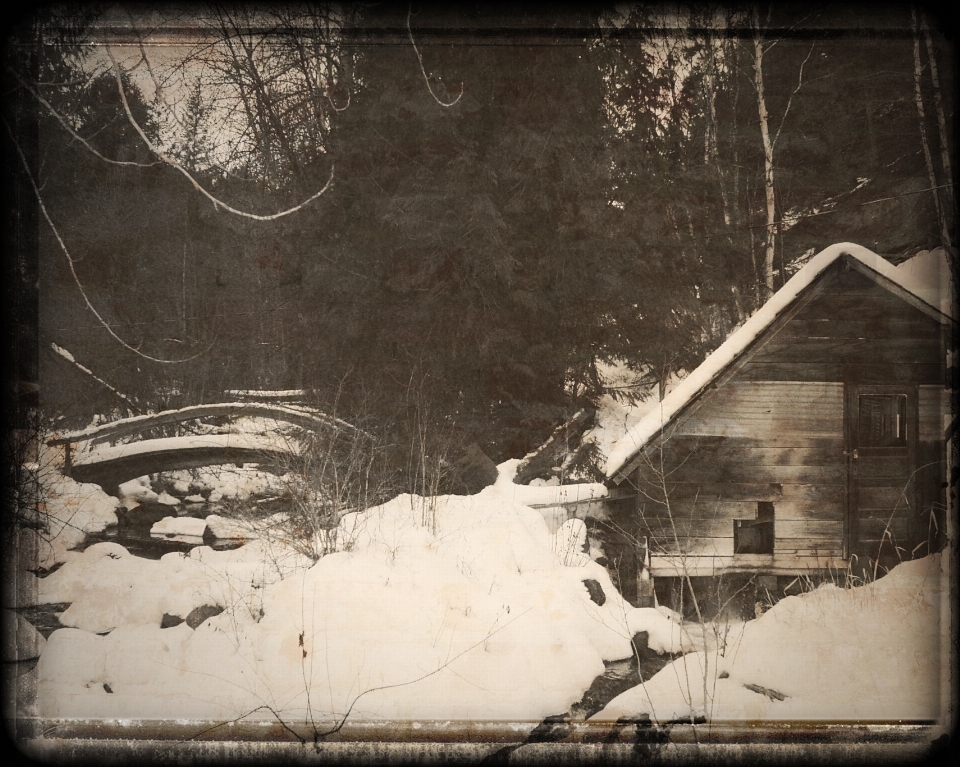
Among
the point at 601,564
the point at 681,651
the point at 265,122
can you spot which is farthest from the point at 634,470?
the point at 265,122

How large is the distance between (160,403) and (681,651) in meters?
2.50

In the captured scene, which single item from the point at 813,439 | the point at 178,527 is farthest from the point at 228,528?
the point at 813,439

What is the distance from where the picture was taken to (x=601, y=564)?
8.45 ft

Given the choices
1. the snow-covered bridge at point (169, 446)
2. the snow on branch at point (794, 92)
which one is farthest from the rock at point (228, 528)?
the snow on branch at point (794, 92)

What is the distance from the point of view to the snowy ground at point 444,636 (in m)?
2.48

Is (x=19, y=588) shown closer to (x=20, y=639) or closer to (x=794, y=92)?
(x=20, y=639)

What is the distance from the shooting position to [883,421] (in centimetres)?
250

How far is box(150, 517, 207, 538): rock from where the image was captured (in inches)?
103

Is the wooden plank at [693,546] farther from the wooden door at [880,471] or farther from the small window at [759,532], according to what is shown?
the wooden door at [880,471]

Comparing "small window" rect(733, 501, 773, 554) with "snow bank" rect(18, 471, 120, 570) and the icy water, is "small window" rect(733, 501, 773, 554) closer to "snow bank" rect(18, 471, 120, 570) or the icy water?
the icy water

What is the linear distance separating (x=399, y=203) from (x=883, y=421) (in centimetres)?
227

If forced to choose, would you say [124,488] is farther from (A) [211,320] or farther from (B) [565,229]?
(B) [565,229]

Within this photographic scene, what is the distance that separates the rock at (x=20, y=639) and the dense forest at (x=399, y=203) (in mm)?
938

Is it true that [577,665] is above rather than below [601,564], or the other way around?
below
